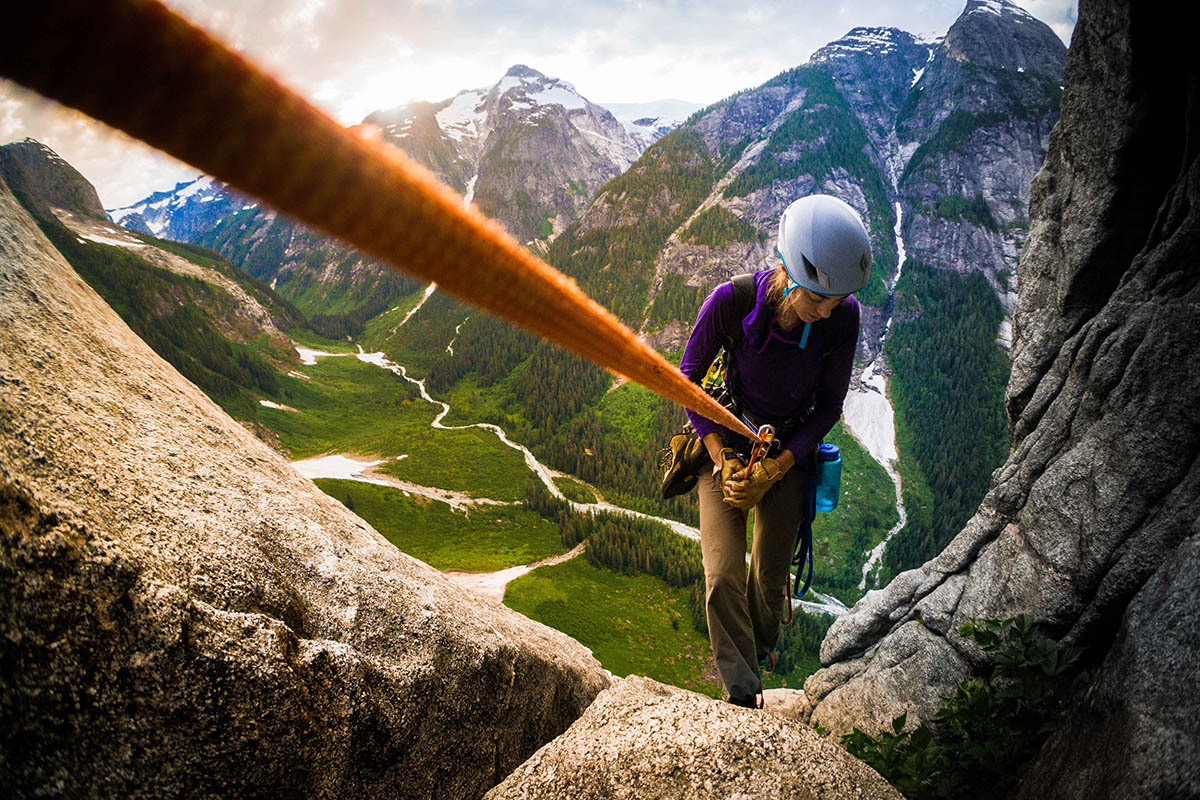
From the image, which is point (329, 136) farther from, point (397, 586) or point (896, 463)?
point (896, 463)

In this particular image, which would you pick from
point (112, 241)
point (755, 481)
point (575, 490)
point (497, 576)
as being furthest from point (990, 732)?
point (112, 241)

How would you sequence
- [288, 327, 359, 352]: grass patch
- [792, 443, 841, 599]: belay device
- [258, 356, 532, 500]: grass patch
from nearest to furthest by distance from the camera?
1. [792, 443, 841, 599]: belay device
2. [258, 356, 532, 500]: grass patch
3. [288, 327, 359, 352]: grass patch

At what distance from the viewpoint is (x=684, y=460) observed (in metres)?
6.39

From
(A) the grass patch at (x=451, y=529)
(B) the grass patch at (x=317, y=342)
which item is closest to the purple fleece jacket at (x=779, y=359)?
(A) the grass patch at (x=451, y=529)

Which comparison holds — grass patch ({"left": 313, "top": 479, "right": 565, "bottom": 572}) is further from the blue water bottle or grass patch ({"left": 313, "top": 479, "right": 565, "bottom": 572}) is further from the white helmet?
the white helmet

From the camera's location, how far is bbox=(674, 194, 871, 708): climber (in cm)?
527

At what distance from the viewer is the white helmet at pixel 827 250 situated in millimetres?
4914

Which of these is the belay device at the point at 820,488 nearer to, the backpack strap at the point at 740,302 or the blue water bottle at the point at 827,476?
the blue water bottle at the point at 827,476

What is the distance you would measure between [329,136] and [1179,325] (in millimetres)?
10763

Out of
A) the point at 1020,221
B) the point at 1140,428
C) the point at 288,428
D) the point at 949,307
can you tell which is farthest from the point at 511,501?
the point at 1020,221

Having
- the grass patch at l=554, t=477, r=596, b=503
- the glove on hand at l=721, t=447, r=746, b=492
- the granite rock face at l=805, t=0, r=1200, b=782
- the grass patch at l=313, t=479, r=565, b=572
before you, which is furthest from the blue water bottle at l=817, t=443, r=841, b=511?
the grass patch at l=554, t=477, r=596, b=503

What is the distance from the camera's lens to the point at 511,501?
79.4 metres

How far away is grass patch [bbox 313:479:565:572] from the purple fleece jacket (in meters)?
60.5

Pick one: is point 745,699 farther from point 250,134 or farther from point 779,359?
point 250,134
